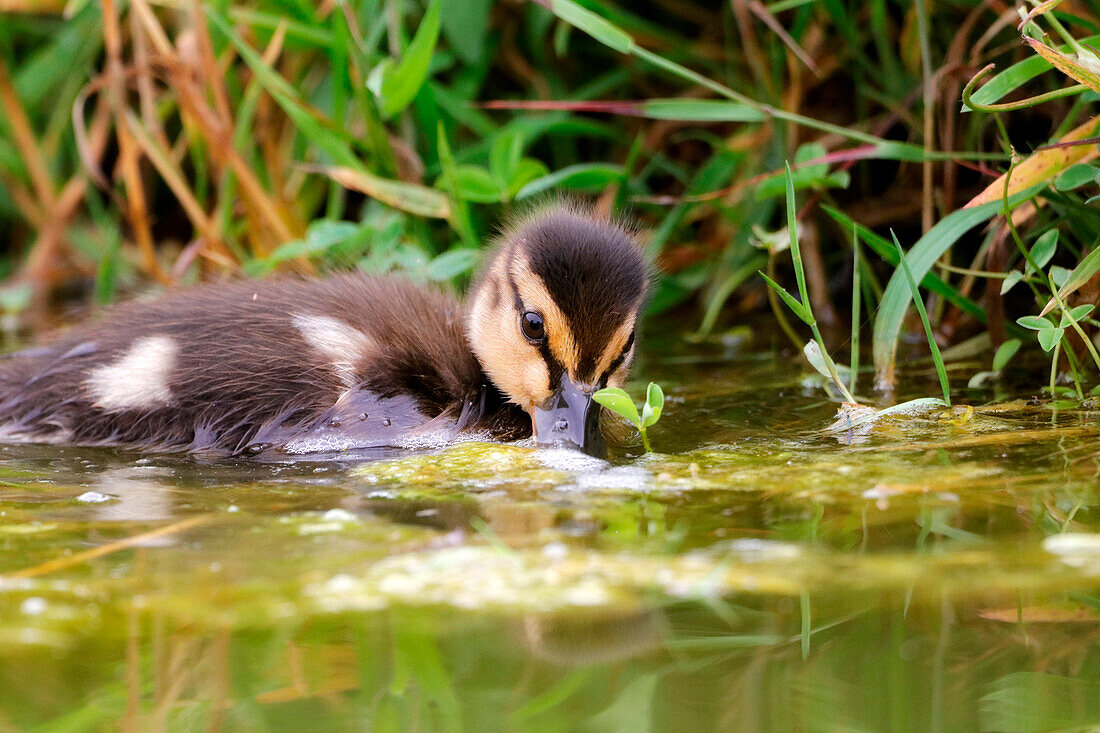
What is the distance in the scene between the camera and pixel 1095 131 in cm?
260

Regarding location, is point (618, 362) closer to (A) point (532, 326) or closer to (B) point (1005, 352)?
(A) point (532, 326)

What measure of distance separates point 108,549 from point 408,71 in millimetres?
1925

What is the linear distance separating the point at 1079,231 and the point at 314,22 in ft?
7.95

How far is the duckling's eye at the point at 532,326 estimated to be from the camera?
8.57 ft

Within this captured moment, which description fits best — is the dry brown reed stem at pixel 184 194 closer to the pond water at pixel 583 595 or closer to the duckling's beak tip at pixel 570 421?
the duckling's beak tip at pixel 570 421

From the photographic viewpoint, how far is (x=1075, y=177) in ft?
8.34

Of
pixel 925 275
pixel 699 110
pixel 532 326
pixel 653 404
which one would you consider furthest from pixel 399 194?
pixel 653 404

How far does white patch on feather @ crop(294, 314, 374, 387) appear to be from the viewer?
2.80 metres

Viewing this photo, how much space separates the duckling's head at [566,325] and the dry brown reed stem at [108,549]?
82 centimetres

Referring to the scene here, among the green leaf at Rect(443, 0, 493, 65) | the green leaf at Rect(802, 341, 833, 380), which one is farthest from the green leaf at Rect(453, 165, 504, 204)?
the green leaf at Rect(802, 341, 833, 380)

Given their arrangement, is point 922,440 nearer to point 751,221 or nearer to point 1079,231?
point 1079,231

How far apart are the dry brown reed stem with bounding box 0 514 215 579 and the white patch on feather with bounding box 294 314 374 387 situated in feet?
2.99

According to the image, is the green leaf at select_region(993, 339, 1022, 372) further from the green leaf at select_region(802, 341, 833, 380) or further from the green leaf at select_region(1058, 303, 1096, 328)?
the green leaf at select_region(802, 341, 833, 380)

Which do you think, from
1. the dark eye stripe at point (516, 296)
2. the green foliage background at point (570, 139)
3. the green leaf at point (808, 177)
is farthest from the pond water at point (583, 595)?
the green leaf at point (808, 177)
